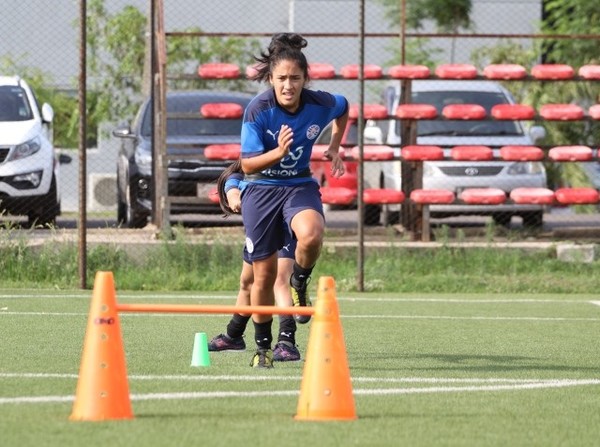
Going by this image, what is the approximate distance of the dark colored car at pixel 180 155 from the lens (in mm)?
18422

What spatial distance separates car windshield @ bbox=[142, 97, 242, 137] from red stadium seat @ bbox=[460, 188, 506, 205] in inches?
117

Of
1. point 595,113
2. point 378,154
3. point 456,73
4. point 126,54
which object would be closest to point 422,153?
point 378,154

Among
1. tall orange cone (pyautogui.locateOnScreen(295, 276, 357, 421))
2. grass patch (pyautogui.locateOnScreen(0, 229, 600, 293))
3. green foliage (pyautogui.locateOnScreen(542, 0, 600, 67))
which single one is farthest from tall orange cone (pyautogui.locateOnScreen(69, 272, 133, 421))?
green foliage (pyautogui.locateOnScreen(542, 0, 600, 67))

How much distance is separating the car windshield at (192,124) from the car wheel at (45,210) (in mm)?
1641

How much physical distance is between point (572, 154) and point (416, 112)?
6.30ft

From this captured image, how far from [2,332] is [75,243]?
17.5ft

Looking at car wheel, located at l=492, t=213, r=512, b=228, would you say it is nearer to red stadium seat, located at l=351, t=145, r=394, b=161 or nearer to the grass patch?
red stadium seat, located at l=351, t=145, r=394, b=161

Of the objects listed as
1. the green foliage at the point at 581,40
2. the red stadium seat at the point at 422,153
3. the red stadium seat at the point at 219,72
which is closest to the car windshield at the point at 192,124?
the red stadium seat at the point at 219,72

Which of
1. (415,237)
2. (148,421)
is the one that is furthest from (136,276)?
(148,421)

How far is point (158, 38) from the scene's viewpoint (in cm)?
1861

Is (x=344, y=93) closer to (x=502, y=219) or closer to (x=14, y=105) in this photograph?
(x=502, y=219)

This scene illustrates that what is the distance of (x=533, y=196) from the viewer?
60.6ft

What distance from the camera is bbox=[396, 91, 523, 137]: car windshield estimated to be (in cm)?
1997

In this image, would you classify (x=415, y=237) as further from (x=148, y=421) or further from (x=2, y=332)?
(x=148, y=421)
